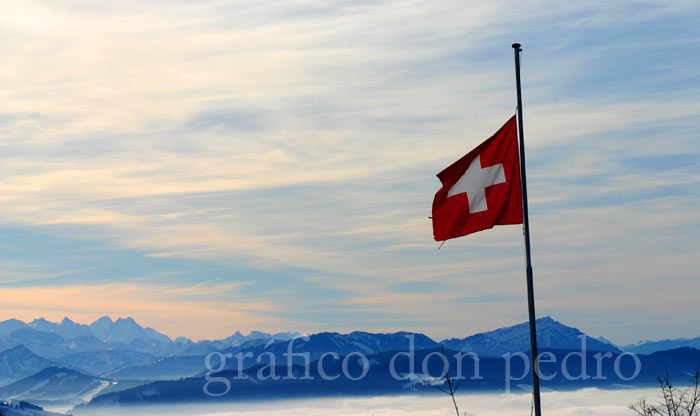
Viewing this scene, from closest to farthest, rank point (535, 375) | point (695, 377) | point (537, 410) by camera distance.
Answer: point (537, 410) → point (535, 375) → point (695, 377)

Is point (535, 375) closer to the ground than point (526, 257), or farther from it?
closer to the ground

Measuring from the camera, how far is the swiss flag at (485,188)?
2355 cm

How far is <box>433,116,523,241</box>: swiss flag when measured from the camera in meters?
23.5

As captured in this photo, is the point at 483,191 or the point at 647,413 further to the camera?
the point at 647,413

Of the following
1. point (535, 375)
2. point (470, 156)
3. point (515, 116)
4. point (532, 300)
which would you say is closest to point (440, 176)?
point (470, 156)

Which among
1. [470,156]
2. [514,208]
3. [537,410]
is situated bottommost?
[537,410]

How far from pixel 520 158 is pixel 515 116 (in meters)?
1.19

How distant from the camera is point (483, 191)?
23844 mm

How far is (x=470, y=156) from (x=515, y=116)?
155 cm

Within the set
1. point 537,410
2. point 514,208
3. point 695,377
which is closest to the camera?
point 537,410

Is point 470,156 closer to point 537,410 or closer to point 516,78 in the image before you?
point 516,78

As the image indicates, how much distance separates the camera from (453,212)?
24.2 metres

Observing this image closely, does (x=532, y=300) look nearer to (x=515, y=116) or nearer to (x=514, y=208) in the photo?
(x=514, y=208)

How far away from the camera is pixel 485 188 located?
23859mm
